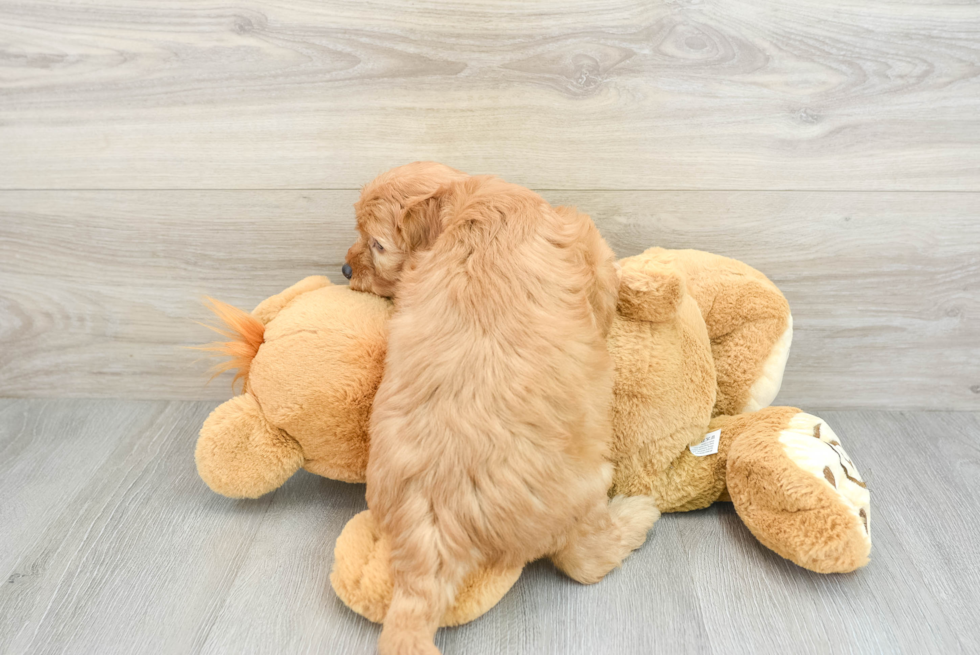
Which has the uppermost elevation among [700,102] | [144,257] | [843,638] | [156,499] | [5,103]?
[700,102]

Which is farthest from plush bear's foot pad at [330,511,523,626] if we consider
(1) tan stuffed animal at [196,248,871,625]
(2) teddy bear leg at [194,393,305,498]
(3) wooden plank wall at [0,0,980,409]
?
(3) wooden plank wall at [0,0,980,409]

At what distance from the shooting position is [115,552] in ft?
3.71

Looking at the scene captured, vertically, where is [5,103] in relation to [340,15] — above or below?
below

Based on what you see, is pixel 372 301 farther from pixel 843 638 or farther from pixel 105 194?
pixel 843 638

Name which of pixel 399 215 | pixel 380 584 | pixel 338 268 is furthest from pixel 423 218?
pixel 380 584

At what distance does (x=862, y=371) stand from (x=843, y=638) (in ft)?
2.17

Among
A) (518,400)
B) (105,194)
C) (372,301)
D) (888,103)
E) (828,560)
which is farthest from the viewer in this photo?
(105,194)

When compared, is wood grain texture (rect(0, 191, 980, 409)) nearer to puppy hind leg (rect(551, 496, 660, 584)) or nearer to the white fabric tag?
the white fabric tag

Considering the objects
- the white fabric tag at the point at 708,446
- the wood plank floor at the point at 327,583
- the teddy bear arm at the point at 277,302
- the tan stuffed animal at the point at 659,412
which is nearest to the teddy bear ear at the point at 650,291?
the tan stuffed animal at the point at 659,412

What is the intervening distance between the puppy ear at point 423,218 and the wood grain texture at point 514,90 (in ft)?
0.95

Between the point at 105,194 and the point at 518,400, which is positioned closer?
the point at 518,400

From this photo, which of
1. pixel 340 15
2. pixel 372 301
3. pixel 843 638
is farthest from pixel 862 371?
pixel 340 15

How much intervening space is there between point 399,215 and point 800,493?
2.40 feet

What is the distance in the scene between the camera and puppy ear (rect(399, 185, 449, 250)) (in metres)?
1.01
